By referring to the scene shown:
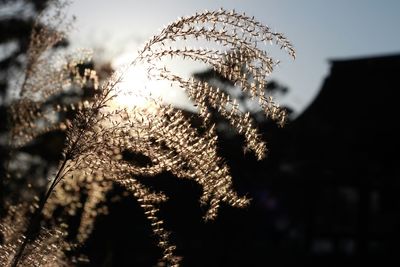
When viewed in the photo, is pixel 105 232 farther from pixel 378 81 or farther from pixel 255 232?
pixel 378 81

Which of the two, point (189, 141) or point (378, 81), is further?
point (378, 81)

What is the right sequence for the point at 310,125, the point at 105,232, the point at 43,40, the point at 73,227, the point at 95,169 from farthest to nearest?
the point at 310,125 < the point at 105,232 < the point at 73,227 < the point at 43,40 < the point at 95,169

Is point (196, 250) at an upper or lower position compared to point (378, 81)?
lower

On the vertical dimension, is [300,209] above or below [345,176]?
below

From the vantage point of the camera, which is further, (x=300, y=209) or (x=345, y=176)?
(x=300, y=209)

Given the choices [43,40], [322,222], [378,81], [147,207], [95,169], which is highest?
[378,81]

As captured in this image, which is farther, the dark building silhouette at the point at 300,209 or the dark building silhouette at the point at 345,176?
the dark building silhouette at the point at 345,176

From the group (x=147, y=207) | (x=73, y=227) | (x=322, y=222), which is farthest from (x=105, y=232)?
(x=147, y=207)

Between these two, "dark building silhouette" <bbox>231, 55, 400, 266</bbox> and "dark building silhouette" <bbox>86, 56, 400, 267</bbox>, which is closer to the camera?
"dark building silhouette" <bbox>86, 56, 400, 267</bbox>

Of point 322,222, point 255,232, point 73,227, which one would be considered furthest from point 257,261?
point 73,227

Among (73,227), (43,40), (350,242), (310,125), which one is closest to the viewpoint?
(43,40)
